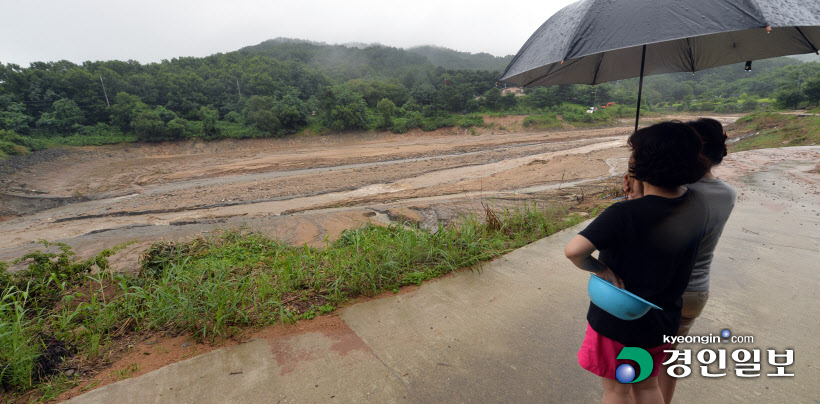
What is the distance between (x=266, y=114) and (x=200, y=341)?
93.6 ft

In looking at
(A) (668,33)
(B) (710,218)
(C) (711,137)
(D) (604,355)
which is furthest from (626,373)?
(A) (668,33)

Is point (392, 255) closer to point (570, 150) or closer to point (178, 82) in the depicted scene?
point (570, 150)

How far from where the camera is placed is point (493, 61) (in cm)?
10150

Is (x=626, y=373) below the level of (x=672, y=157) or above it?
below

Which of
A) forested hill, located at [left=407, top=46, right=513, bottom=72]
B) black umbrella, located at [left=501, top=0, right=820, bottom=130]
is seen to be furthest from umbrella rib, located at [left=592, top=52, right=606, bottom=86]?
forested hill, located at [left=407, top=46, right=513, bottom=72]

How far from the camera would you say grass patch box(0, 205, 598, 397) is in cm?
240

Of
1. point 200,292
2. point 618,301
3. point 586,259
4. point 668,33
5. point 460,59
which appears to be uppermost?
point 460,59

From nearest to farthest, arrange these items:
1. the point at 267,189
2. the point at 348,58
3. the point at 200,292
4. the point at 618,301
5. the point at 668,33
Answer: the point at 618,301 < the point at 668,33 < the point at 200,292 < the point at 267,189 < the point at 348,58

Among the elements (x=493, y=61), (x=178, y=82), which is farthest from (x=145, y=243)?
(x=493, y=61)

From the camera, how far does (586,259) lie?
4.15ft

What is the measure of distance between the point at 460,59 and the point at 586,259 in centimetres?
11618

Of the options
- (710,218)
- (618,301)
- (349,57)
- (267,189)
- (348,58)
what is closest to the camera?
(618,301)

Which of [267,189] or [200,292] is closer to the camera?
[200,292]

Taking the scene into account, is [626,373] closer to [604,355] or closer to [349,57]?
[604,355]
